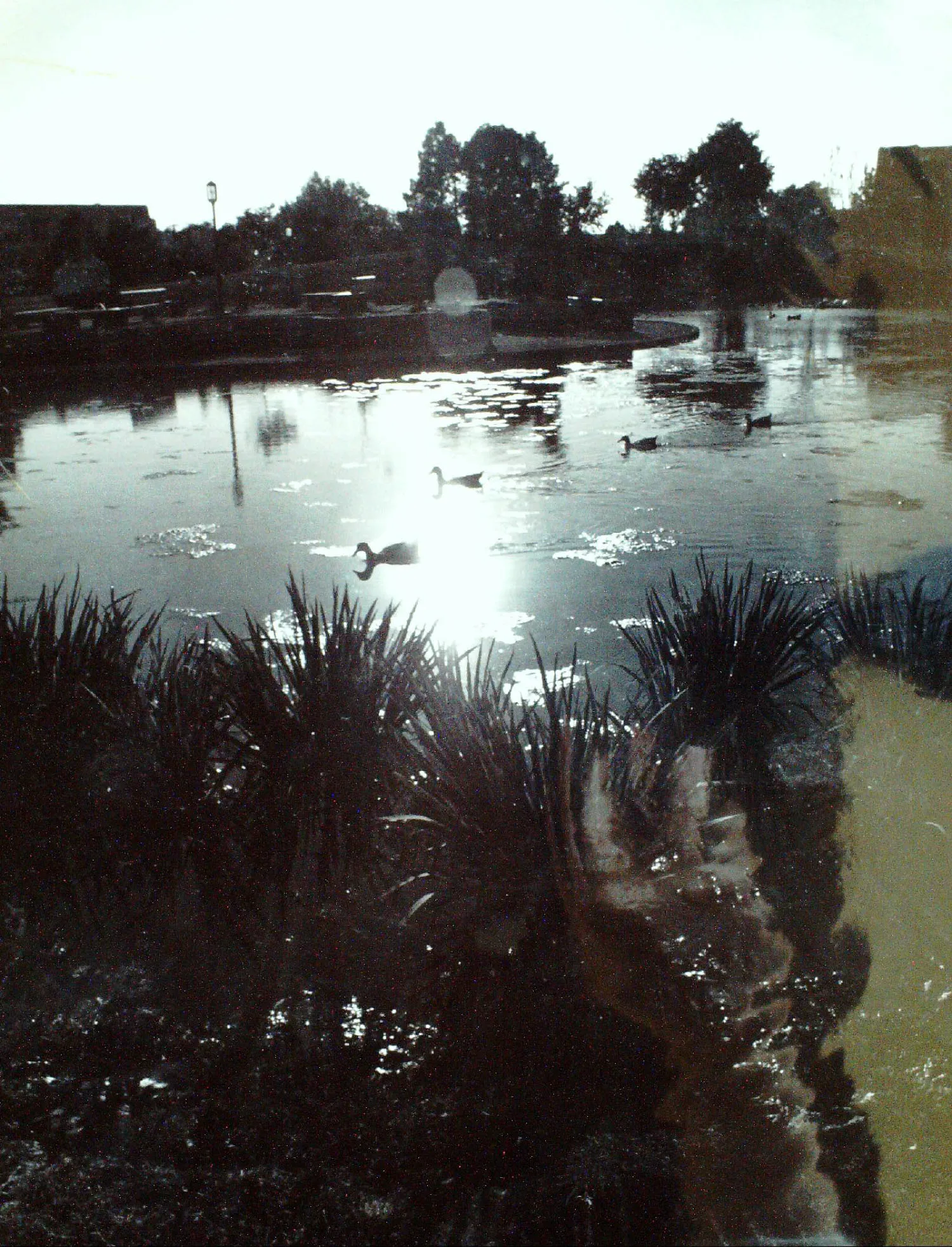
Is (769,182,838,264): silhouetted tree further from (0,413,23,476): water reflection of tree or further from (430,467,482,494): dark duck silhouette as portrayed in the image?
(430,467,482,494): dark duck silhouette

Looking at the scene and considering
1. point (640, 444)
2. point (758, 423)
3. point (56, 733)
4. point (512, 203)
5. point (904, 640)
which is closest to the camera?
point (56, 733)

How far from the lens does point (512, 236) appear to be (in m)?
70.9

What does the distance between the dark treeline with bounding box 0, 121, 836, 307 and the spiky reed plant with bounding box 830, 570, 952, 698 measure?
38.3m

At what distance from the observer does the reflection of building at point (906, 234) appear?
57875mm

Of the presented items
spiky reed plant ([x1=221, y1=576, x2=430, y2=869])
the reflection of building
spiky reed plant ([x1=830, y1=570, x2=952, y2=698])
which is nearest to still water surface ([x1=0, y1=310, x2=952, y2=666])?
spiky reed plant ([x1=221, y1=576, x2=430, y2=869])

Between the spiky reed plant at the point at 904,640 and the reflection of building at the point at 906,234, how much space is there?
5254 centimetres

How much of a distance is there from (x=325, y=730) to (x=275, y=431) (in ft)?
45.2

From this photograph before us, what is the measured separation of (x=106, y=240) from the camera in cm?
4962

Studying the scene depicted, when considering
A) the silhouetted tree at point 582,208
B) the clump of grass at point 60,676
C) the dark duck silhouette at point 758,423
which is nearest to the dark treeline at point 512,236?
the silhouetted tree at point 582,208

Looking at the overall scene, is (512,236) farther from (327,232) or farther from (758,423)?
(758,423)

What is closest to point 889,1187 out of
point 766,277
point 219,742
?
A: point 219,742

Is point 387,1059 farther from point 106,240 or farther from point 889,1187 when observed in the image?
point 106,240

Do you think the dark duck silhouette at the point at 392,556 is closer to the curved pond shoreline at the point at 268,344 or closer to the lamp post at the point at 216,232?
the curved pond shoreline at the point at 268,344

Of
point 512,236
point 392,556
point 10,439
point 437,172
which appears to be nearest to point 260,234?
point 512,236
